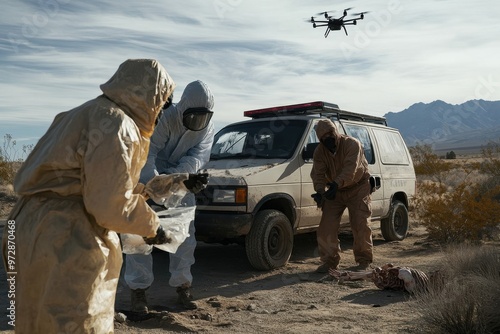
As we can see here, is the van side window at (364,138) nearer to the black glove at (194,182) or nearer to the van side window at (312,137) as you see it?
the van side window at (312,137)

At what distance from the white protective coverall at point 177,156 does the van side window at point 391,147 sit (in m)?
4.50

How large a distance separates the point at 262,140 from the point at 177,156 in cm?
254

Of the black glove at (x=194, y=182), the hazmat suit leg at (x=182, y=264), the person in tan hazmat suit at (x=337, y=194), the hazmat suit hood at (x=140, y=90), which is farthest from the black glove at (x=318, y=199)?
the hazmat suit hood at (x=140, y=90)

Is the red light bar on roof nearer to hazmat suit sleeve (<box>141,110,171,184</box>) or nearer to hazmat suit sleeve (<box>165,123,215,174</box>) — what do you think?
hazmat suit sleeve (<box>165,123,215,174</box>)

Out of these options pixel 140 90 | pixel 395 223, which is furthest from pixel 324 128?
pixel 140 90

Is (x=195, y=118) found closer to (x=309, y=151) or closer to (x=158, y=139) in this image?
(x=158, y=139)

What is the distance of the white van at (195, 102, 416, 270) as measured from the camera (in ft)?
21.5

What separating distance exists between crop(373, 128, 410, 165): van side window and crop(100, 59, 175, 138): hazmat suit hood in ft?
22.7

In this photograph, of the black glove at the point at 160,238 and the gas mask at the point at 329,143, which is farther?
A: the gas mask at the point at 329,143

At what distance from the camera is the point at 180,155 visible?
5273mm

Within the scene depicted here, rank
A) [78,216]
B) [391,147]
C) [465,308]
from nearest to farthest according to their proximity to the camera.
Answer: [78,216]
[465,308]
[391,147]

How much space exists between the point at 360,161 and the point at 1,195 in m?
12.4

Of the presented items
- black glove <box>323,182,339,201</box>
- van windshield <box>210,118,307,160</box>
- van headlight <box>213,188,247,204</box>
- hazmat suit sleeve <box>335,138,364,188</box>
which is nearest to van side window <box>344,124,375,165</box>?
van windshield <box>210,118,307,160</box>

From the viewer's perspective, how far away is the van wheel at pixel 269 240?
21.8 ft
